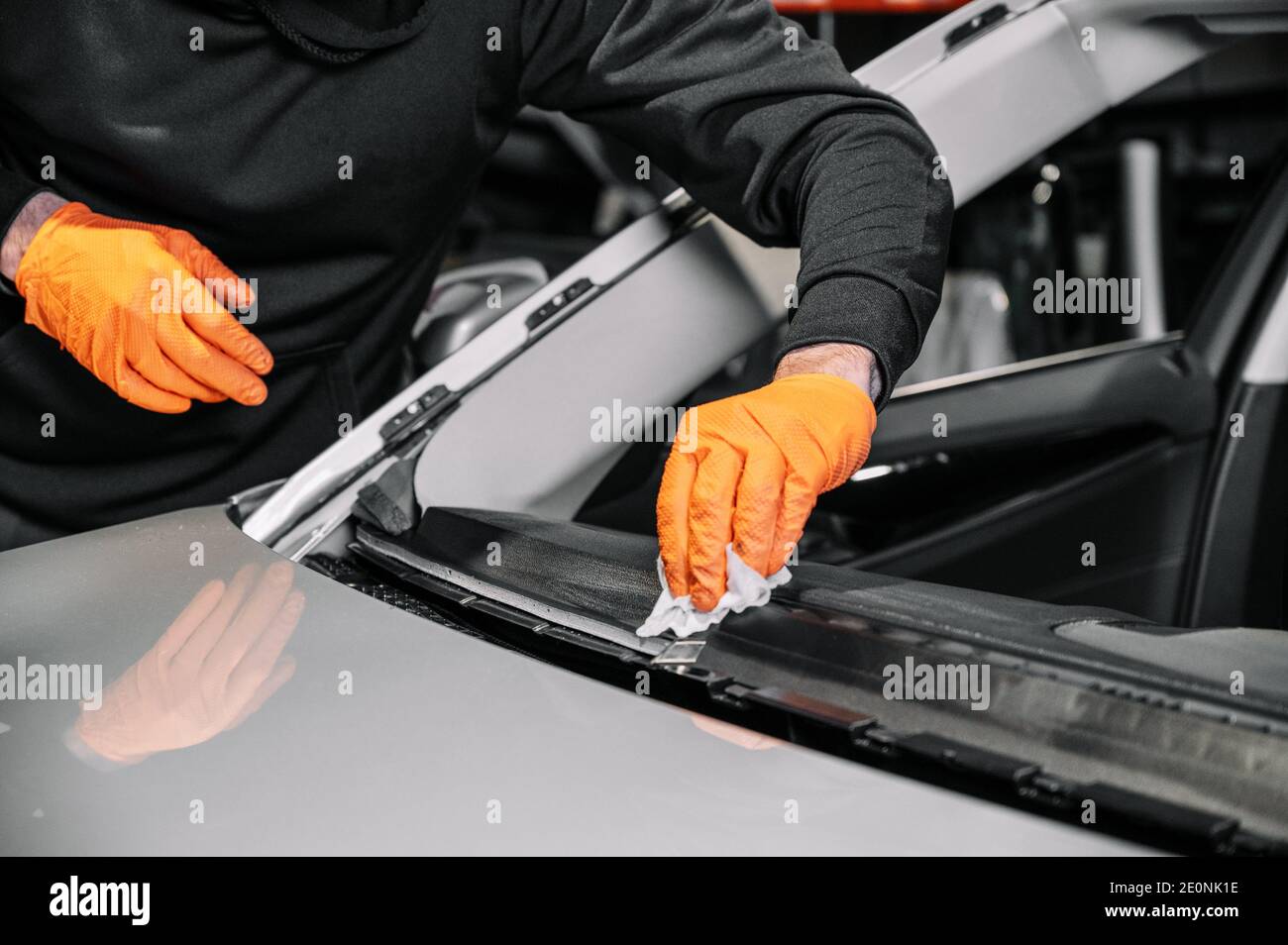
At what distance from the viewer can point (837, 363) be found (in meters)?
1.04

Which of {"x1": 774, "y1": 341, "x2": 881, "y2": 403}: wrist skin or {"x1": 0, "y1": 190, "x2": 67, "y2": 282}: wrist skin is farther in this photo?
{"x1": 0, "y1": 190, "x2": 67, "y2": 282}: wrist skin

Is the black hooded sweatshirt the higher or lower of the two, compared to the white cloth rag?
higher

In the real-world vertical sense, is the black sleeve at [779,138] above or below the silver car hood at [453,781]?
above

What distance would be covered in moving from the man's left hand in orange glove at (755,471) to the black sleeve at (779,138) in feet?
0.30

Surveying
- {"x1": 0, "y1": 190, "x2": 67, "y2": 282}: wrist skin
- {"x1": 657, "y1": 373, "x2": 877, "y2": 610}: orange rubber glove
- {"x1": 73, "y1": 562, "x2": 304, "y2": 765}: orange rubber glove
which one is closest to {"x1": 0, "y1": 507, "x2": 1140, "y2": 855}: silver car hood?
{"x1": 73, "y1": 562, "x2": 304, "y2": 765}: orange rubber glove

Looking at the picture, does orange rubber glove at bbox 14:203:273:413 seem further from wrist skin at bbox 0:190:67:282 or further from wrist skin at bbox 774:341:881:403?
wrist skin at bbox 774:341:881:403

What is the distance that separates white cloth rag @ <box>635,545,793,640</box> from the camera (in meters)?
0.81

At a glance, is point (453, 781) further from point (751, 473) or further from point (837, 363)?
point (837, 363)

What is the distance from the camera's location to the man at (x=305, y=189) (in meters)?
1.15

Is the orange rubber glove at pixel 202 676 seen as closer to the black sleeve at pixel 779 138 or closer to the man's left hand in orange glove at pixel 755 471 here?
the man's left hand in orange glove at pixel 755 471

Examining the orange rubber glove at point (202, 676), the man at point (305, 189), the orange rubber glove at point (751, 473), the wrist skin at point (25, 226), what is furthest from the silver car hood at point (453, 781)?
the wrist skin at point (25, 226)

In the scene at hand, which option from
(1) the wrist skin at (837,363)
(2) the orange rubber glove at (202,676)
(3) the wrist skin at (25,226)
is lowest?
(2) the orange rubber glove at (202,676)

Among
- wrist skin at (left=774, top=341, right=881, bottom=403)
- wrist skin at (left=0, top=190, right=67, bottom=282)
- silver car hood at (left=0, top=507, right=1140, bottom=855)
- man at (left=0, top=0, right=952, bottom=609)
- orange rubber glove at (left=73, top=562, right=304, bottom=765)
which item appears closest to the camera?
silver car hood at (left=0, top=507, right=1140, bottom=855)
